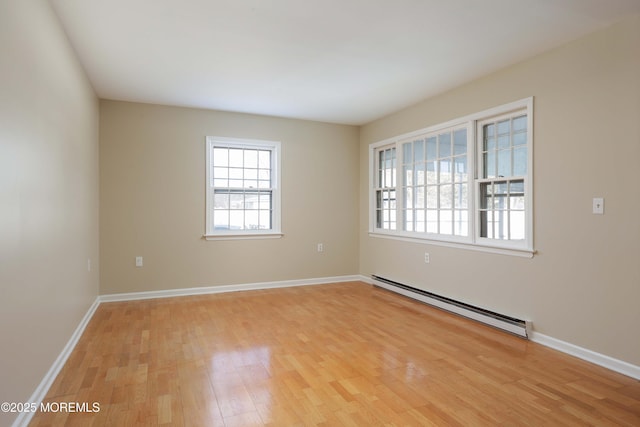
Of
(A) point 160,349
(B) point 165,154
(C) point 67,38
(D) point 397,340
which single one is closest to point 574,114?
(D) point 397,340

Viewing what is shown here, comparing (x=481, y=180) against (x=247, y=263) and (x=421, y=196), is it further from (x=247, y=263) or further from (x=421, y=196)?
(x=247, y=263)

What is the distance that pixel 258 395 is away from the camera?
7.82 feet

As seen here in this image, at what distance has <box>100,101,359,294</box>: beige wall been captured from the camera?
15.8 ft

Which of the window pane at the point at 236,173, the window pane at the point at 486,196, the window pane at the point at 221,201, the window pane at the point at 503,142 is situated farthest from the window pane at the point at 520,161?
the window pane at the point at 221,201

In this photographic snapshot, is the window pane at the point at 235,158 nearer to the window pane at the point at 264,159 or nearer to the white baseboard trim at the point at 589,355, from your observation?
the window pane at the point at 264,159

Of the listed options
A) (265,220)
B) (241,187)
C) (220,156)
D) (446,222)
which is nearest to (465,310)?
(446,222)

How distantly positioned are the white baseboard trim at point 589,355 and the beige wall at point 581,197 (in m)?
0.03

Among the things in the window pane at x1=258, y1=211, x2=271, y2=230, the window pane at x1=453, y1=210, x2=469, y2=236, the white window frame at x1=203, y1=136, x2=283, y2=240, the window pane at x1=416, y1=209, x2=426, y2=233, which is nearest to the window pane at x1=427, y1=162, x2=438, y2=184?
the window pane at x1=416, y1=209, x2=426, y2=233

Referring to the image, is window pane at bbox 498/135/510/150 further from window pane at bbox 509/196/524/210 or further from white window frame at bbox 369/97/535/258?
window pane at bbox 509/196/524/210

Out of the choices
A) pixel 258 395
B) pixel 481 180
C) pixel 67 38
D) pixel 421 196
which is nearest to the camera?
pixel 258 395

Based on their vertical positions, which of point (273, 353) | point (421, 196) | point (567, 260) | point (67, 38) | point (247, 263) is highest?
point (67, 38)

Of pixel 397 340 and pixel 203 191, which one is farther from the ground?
pixel 203 191

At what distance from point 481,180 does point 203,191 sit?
11.7ft

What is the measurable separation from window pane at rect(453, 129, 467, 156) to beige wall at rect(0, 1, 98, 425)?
151 inches
